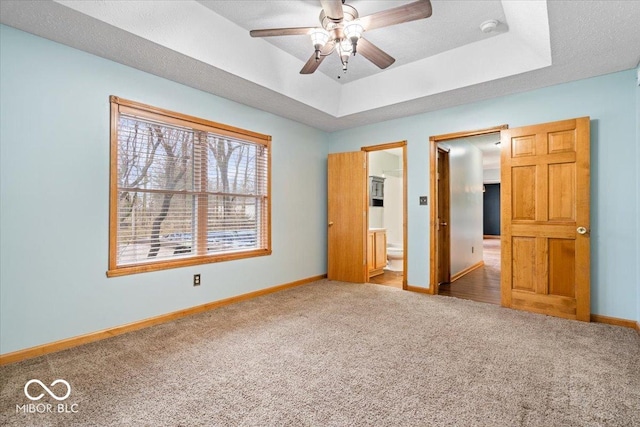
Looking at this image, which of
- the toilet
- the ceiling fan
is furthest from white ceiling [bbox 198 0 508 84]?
the toilet

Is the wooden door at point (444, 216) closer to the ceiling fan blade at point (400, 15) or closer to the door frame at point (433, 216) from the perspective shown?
the door frame at point (433, 216)

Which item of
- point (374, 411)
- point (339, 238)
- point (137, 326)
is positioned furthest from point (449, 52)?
point (137, 326)

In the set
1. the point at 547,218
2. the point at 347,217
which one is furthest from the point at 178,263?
the point at 547,218

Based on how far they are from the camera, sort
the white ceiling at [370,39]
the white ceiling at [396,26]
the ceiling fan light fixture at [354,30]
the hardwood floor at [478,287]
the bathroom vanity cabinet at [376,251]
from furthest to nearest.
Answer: the bathroom vanity cabinet at [376,251] → the hardwood floor at [478,287] → the white ceiling at [396,26] → the white ceiling at [370,39] → the ceiling fan light fixture at [354,30]

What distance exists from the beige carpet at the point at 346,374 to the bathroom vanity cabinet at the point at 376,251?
215 cm

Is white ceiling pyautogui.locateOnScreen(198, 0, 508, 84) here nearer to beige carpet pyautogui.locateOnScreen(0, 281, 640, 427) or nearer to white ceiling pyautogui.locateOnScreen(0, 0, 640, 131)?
white ceiling pyautogui.locateOnScreen(0, 0, 640, 131)

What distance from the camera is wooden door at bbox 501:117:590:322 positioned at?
315cm

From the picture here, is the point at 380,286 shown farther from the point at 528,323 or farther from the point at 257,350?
the point at 257,350

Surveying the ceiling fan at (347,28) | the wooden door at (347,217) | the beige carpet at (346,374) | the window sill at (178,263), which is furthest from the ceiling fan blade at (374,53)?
the window sill at (178,263)

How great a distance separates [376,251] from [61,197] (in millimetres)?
4504

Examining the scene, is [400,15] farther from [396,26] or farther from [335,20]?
[396,26]

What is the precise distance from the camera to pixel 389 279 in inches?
208

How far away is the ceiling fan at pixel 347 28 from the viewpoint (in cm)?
204

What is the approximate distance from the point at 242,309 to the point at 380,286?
217 cm
